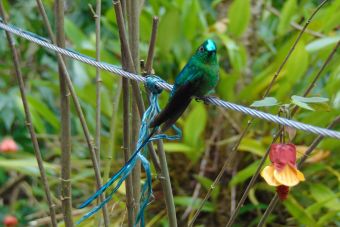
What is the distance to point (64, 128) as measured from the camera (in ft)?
3.97

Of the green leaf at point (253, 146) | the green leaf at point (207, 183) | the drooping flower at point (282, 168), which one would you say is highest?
the drooping flower at point (282, 168)

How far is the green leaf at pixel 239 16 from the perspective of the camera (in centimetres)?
261

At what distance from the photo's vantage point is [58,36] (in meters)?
1.19

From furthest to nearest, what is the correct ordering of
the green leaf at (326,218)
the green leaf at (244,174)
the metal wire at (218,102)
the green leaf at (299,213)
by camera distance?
the green leaf at (244,174) < the green leaf at (299,213) < the green leaf at (326,218) < the metal wire at (218,102)

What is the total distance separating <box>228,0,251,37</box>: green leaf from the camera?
2.61 metres

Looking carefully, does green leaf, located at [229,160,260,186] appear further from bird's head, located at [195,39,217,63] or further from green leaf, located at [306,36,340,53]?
bird's head, located at [195,39,217,63]

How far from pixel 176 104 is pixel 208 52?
3.8 inches

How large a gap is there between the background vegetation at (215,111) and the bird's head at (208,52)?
3.26 feet

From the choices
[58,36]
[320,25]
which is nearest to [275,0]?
[320,25]

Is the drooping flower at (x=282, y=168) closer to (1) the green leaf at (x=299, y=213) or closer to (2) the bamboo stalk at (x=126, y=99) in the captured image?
(2) the bamboo stalk at (x=126, y=99)

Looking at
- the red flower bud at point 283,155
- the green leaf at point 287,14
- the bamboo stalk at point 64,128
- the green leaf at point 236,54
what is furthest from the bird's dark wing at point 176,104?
the green leaf at point 287,14

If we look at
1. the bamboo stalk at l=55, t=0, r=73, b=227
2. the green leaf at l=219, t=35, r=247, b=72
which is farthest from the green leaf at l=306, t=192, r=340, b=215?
the bamboo stalk at l=55, t=0, r=73, b=227

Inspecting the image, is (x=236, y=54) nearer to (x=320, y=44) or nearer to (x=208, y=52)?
(x=320, y=44)

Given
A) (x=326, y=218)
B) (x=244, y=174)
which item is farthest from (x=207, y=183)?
(x=326, y=218)
